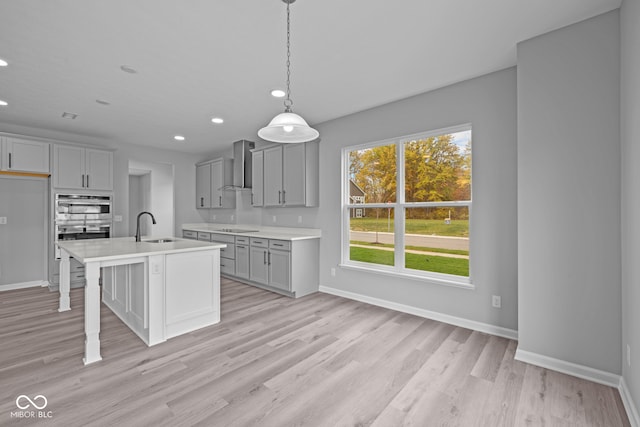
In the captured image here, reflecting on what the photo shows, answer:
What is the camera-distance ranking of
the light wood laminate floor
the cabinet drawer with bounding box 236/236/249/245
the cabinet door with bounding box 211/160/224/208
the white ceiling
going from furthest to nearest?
1. the cabinet door with bounding box 211/160/224/208
2. the cabinet drawer with bounding box 236/236/249/245
3. the white ceiling
4. the light wood laminate floor

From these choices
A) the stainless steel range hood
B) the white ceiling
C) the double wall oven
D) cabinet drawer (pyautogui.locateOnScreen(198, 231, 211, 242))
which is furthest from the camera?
cabinet drawer (pyautogui.locateOnScreen(198, 231, 211, 242))

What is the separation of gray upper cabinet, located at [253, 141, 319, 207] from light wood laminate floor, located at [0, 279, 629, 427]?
1.98 m

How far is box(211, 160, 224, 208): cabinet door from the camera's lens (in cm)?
632

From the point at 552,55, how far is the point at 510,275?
195cm

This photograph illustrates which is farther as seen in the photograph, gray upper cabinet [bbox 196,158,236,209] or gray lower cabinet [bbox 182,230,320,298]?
gray upper cabinet [bbox 196,158,236,209]

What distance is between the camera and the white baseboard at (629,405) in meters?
1.70

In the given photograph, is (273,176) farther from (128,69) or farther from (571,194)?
(571,194)

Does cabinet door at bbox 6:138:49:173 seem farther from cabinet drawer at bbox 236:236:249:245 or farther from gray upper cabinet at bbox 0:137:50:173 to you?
cabinet drawer at bbox 236:236:249:245

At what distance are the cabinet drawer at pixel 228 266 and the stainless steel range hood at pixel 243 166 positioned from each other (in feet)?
4.58

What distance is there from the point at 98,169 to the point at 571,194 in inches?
258

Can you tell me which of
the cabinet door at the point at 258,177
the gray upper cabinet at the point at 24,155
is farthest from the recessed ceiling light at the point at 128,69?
the gray upper cabinet at the point at 24,155

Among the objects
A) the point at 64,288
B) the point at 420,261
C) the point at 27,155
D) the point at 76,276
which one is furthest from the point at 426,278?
the point at 27,155

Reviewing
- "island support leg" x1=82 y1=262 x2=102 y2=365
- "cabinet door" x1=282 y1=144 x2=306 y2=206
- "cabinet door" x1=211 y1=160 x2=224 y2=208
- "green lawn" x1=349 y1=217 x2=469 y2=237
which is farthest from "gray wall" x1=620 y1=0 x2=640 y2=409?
"cabinet door" x1=211 y1=160 x2=224 y2=208

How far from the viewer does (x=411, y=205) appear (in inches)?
144
